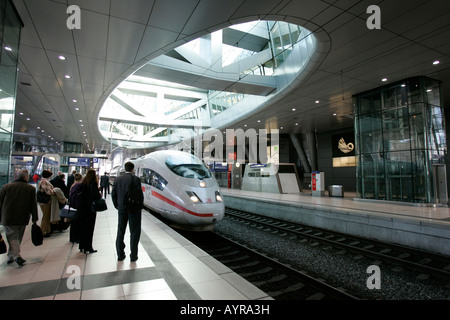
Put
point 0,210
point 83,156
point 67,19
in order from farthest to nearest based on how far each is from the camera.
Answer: point 83,156, point 67,19, point 0,210

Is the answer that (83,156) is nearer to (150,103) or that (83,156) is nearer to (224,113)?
(224,113)

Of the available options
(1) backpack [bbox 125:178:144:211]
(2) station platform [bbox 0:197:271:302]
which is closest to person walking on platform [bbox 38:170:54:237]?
(2) station platform [bbox 0:197:271:302]

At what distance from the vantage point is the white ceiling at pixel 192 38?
607cm

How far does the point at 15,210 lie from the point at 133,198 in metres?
1.94

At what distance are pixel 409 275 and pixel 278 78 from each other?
11002 mm

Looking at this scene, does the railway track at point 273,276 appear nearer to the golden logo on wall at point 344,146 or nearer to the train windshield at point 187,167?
the train windshield at point 187,167

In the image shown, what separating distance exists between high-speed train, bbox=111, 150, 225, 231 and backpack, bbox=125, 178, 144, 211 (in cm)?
255

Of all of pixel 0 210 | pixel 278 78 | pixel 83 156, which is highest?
pixel 278 78

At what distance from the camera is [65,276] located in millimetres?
3736

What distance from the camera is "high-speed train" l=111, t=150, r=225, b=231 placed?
→ 6.95 m

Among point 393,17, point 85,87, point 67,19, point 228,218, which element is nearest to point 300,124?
point 228,218

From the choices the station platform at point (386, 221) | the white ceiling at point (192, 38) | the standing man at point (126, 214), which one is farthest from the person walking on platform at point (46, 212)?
the station platform at point (386, 221)

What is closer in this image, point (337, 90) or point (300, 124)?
point (337, 90)

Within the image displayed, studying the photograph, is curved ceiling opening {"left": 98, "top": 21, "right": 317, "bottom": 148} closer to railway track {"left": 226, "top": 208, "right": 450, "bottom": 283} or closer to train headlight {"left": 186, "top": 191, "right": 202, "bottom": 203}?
train headlight {"left": 186, "top": 191, "right": 202, "bottom": 203}
